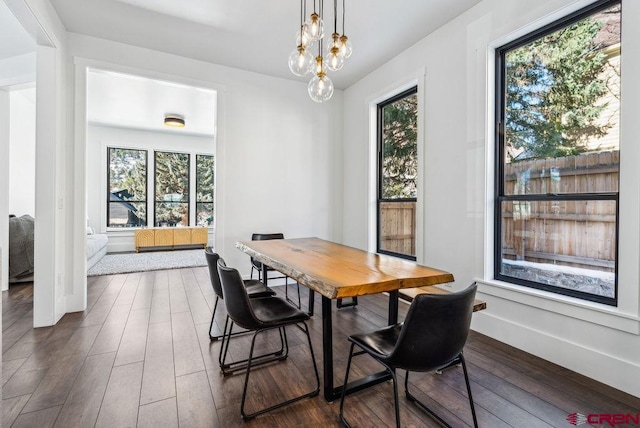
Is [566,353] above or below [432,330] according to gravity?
below

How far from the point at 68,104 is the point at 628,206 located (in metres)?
Answer: 4.81

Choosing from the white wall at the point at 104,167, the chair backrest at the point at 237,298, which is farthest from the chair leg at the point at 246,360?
the white wall at the point at 104,167

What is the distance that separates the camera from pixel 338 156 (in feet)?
16.0

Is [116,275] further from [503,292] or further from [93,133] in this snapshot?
[503,292]

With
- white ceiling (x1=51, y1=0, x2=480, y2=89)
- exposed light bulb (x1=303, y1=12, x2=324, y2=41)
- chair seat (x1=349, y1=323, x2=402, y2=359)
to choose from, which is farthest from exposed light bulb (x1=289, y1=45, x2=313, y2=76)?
chair seat (x1=349, y1=323, x2=402, y2=359)

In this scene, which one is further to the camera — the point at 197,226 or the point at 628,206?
the point at 197,226

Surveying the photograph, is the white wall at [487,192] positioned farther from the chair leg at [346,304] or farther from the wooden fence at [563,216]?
the chair leg at [346,304]

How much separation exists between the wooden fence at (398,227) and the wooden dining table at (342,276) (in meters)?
1.43

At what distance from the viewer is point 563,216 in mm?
2348

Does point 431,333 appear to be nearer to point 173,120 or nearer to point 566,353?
point 566,353

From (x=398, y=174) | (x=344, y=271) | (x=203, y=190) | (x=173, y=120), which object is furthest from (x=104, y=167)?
(x=344, y=271)

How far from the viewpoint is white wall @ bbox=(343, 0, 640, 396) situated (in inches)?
76.5

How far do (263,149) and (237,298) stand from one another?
292 cm

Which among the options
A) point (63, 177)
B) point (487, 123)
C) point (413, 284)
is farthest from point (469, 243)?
point (63, 177)
